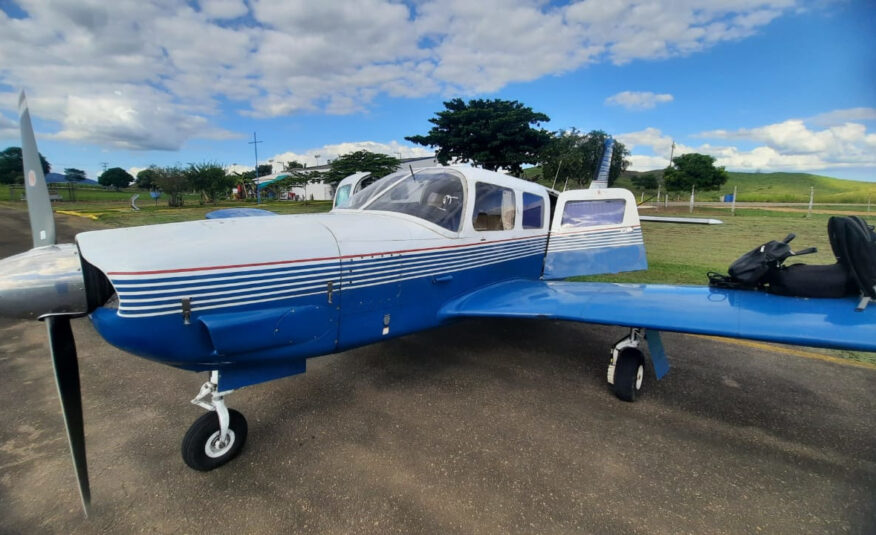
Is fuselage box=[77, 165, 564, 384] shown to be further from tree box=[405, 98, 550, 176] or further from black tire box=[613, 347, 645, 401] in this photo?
tree box=[405, 98, 550, 176]

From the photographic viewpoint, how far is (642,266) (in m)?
5.08

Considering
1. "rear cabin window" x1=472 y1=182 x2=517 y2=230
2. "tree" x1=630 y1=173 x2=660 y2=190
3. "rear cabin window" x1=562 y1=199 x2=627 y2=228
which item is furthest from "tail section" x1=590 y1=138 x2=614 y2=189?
"tree" x1=630 y1=173 x2=660 y2=190

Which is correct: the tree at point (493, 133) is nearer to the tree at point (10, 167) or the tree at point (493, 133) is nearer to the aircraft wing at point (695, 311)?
the aircraft wing at point (695, 311)

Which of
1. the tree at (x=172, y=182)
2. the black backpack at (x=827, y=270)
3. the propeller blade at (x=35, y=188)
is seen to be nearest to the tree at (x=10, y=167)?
the tree at (x=172, y=182)

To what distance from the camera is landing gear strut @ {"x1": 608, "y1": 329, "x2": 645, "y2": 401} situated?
11.1 feet

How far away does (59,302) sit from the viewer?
2021 mm

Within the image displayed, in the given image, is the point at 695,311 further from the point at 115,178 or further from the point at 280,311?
the point at 115,178

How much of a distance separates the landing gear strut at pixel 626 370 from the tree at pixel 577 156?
77.9ft

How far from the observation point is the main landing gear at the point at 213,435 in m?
2.46

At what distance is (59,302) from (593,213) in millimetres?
4892

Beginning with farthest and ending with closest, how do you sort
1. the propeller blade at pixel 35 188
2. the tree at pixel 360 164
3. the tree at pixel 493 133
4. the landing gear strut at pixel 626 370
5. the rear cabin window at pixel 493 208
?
the tree at pixel 360 164
the tree at pixel 493 133
the rear cabin window at pixel 493 208
the landing gear strut at pixel 626 370
the propeller blade at pixel 35 188

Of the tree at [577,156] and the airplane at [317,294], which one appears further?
the tree at [577,156]

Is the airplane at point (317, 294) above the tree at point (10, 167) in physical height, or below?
below

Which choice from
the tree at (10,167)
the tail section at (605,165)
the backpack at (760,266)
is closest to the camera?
the backpack at (760,266)
